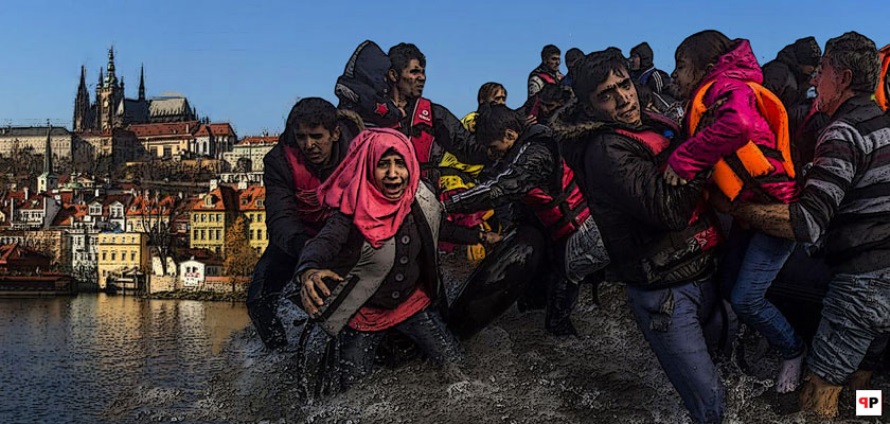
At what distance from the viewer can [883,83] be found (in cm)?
599

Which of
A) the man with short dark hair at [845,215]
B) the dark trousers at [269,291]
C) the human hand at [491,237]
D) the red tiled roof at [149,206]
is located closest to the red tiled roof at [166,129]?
the red tiled roof at [149,206]

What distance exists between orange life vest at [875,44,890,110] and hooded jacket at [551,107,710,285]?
5.13ft

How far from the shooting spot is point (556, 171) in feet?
21.6

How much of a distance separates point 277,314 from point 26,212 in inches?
3148

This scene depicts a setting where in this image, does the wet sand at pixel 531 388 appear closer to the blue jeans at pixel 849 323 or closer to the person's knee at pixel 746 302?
the blue jeans at pixel 849 323

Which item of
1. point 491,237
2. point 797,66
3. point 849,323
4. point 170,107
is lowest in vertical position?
point 849,323

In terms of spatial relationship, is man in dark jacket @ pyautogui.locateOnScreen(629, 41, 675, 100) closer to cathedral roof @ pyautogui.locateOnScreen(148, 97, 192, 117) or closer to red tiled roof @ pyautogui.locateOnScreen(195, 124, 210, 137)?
red tiled roof @ pyautogui.locateOnScreen(195, 124, 210, 137)

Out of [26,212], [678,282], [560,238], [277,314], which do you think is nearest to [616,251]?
[678,282]

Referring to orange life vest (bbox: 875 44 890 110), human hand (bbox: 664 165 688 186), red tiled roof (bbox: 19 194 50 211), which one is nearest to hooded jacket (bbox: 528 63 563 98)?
orange life vest (bbox: 875 44 890 110)

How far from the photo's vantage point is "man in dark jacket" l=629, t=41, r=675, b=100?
922cm

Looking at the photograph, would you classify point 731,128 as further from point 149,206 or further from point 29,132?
point 29,132

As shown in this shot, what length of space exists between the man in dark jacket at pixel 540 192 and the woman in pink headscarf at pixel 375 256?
1.44 feet

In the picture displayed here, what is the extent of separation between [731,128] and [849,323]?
1509 mm

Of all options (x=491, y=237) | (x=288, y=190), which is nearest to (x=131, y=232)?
(x=288, y=190)
